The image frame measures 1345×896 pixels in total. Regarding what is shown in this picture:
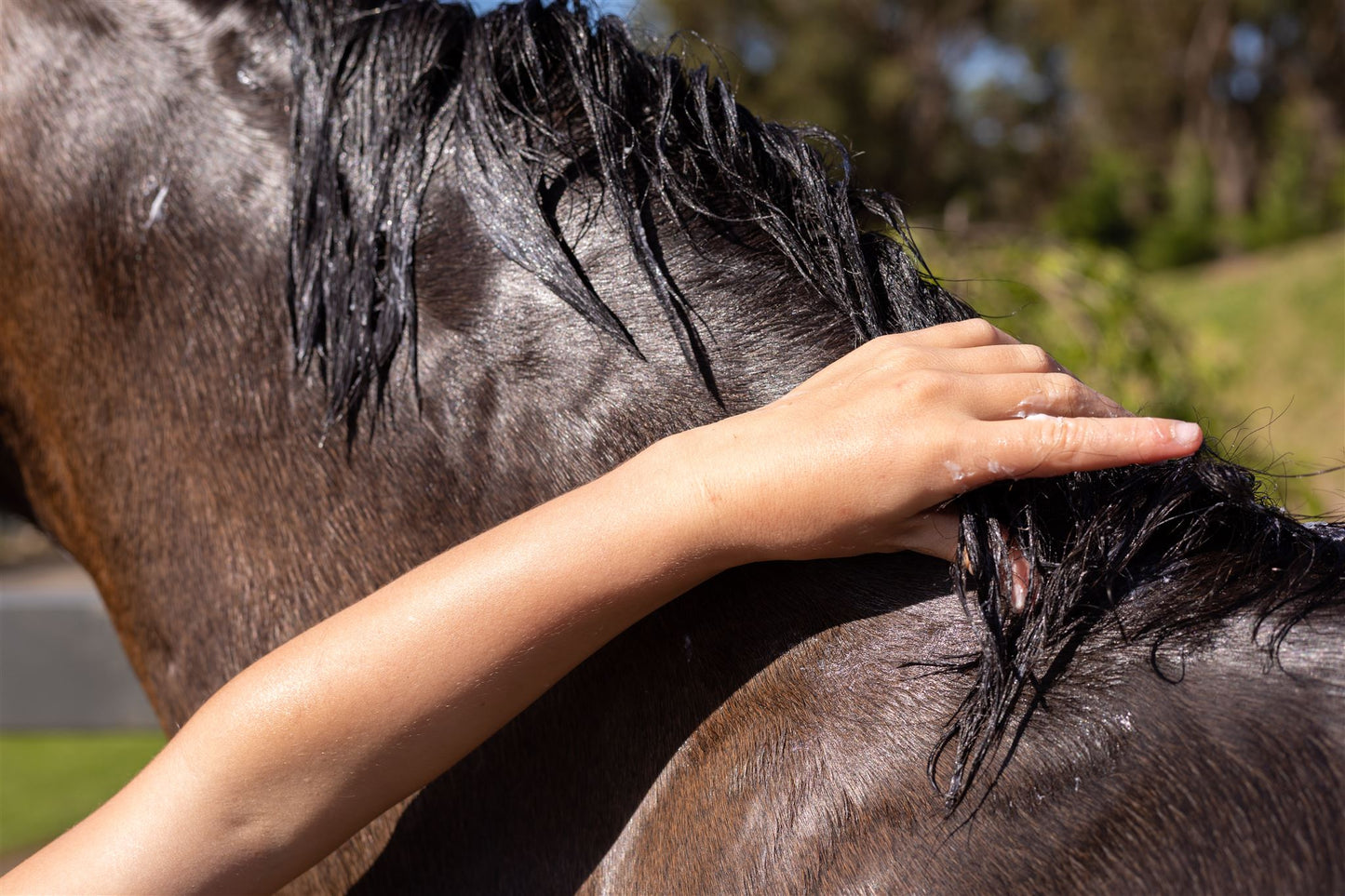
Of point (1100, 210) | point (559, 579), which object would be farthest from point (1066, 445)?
point (1100, 210)

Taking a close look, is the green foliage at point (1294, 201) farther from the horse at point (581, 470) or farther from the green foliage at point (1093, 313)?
the horse at point (581, 470)

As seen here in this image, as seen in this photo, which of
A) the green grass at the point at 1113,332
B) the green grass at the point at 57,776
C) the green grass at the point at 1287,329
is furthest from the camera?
the green grass at the point at 1287,329

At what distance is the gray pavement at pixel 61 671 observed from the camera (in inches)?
181

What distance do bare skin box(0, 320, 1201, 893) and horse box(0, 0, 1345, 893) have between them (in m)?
0.05

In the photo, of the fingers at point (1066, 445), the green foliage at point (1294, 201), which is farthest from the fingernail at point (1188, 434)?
the green foliage at point (1294, 201)

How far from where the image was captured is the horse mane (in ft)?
2.73

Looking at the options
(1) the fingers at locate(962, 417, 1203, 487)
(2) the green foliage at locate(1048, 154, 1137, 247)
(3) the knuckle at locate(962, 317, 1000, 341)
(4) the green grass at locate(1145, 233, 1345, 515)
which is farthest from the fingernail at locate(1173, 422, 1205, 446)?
(2) the green foliage at locate(1048, 154, 1137, 247)

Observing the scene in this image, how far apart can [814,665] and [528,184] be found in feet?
1.58

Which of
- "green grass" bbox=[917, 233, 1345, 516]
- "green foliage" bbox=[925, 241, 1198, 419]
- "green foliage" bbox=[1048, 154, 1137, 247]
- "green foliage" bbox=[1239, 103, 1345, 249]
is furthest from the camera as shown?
"green foliage" bbox=[1048, 154, 1137, 247]

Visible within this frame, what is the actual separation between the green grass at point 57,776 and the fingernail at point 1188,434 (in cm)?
488

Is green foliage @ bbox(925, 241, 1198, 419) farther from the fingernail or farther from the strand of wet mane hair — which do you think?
the fingernail

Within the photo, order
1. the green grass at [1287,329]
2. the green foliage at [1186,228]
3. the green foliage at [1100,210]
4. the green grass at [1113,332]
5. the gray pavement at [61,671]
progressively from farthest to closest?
the green foliage at [1100,210] < the green foliage at [1186,228] < the green grass at [1287,329] < the gray pavement at [61,671] < the green grass at [1113,332]

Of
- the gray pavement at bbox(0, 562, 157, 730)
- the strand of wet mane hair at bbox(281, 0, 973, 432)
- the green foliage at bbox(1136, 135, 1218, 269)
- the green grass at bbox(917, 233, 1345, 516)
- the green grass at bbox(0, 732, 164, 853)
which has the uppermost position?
the strand of wet mane hair at bbox(281, 0, 973, 432)

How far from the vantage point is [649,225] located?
1.00m
